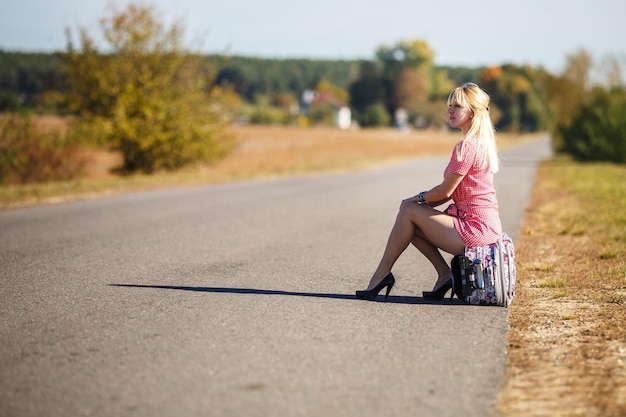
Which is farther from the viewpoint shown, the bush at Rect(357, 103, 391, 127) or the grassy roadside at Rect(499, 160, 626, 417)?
the bush at Rect(357, 103, 391, 127)

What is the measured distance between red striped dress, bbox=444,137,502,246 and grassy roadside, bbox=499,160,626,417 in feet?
2.11

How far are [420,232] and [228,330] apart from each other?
6.25 feet

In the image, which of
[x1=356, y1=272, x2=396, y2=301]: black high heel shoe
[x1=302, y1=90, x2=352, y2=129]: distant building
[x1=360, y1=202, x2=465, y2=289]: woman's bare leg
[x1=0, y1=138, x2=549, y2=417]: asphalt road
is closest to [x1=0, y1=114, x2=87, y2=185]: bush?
[x1=0, y1=138, x2=549, y2=417]: asphalt road

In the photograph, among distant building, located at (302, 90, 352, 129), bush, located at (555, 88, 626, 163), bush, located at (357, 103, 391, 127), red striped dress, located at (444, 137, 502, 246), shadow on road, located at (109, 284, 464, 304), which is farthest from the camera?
distant building, located at (302, 90, 352, 129)

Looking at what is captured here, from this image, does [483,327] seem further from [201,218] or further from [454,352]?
[201,218]

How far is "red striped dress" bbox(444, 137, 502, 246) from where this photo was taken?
227 inches

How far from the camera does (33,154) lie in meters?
21.7

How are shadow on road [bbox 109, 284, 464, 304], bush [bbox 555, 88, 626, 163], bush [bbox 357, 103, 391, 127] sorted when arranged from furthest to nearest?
1. bush [bbox 357, 103, 391, 127]
2. bush [bbox 555, 88, 626, 163]
3. shadow on road [bbox 109, 284, 464, 304]

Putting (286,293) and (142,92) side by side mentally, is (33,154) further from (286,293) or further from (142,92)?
(286,293)

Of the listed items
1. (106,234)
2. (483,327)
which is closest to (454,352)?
(483,327)

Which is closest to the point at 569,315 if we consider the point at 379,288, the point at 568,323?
the point at 568,323

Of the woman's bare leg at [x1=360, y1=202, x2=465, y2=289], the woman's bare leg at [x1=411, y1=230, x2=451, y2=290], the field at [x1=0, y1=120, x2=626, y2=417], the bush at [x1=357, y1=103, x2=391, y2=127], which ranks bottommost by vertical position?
the bush at [x1=357, y1=103, x2=391, y2=127]

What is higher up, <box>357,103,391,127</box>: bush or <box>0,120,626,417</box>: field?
<box>0,120,626,417</box>: field

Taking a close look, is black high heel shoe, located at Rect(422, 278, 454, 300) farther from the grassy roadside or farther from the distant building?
the distant building
